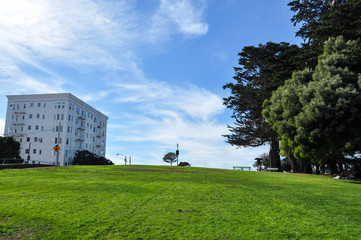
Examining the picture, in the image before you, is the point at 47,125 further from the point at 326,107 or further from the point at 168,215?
the point at 168,215

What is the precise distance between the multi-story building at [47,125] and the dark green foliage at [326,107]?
61.1m

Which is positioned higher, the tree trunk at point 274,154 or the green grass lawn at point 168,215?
the tree trunk at point 274,154

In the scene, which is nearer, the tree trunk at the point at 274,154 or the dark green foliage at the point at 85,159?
the tree trunk at the point at 274,154

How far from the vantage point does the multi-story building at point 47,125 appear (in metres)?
71.9

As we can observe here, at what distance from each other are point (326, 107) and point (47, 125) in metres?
70.5

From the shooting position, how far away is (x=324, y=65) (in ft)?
74.9

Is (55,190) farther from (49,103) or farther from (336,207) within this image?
(49,103)

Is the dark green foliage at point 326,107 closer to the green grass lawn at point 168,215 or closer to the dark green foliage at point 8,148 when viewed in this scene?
the green grass lawn at point 168,215

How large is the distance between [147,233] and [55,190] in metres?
6.31

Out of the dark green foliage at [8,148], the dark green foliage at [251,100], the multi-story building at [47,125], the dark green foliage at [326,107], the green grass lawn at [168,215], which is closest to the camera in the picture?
the green grass lawn at [168,215]

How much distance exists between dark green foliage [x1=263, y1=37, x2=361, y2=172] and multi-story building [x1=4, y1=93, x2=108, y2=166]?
200 feet

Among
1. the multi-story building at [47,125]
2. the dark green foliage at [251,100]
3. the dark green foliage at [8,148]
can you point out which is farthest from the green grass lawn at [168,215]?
the multi-story building at [47,125]

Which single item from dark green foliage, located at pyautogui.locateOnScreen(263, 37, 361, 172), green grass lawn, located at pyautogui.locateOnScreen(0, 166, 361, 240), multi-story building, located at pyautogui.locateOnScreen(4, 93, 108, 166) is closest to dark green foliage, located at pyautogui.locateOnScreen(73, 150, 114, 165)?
multi-story building, located at pyautogui.locateOnScreen(4, 93, 108, 166)

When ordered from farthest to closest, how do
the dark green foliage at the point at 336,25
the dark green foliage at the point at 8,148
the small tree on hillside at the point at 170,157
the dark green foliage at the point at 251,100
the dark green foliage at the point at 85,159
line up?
the small tree on hillside at the point at 170,157
the dark green foliage at the point at 85,159
the dark green foliage at the point at 8,148
the dark green foliage at the point at 251,100
the dark green foliage at the point at 336,25
